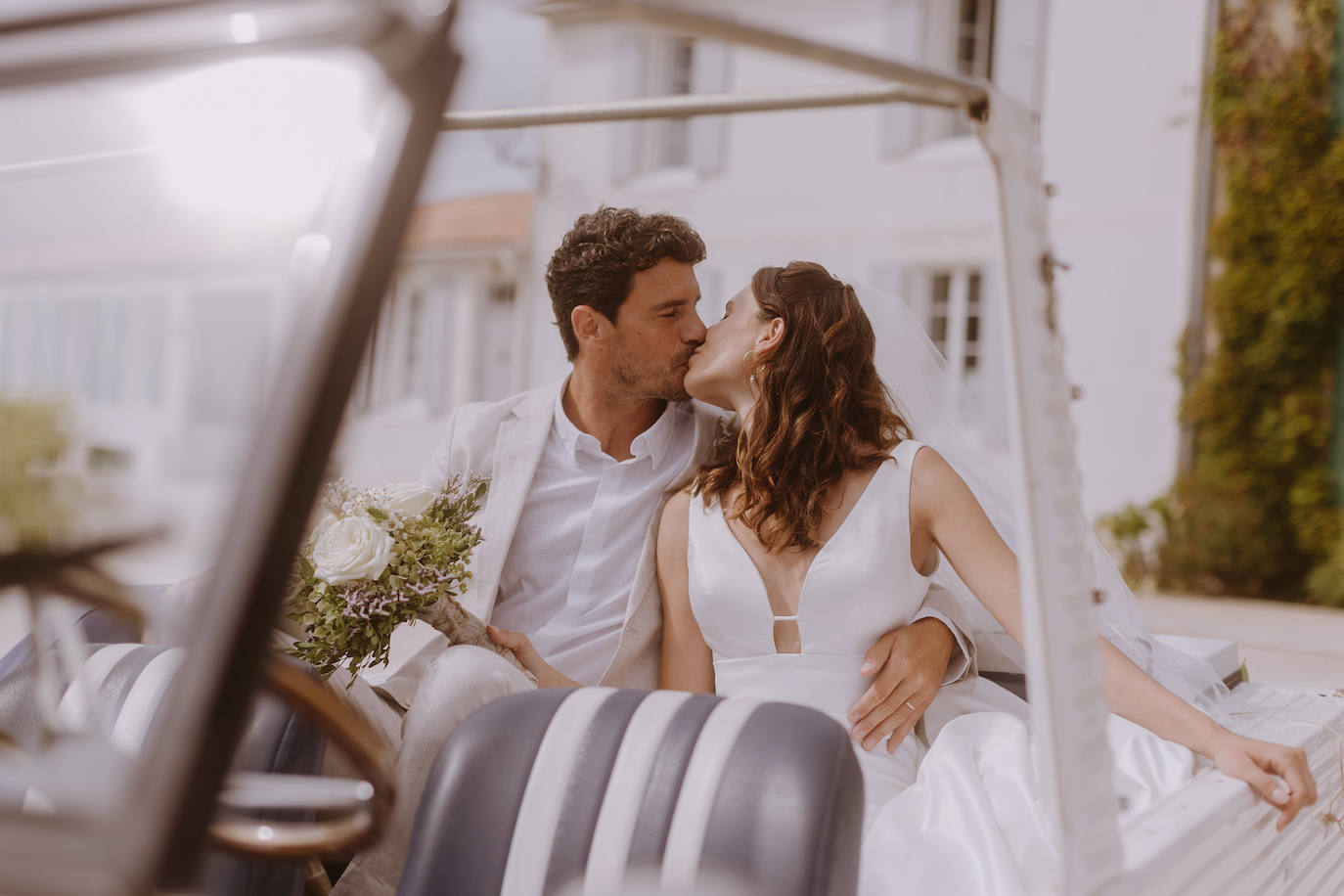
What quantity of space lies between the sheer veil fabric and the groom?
152 millimetres

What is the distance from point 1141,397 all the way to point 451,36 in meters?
10.5

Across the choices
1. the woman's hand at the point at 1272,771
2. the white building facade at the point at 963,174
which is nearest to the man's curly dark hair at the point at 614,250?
the woman's hand at the point at 1272,771

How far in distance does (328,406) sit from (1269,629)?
846cm

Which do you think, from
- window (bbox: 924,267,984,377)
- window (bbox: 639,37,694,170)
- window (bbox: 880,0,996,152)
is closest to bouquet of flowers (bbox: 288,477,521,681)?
window (bbox: 924,267,984,377)

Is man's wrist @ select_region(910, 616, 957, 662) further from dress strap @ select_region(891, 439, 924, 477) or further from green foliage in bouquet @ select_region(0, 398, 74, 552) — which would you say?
green foliage in bouquet @ select_region(0, 398, 74, 552)

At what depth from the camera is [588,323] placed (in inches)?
120

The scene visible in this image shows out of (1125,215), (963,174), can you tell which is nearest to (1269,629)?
(1125,215)

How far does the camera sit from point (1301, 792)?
6.59 feet

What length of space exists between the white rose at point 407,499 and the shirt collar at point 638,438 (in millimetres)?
539

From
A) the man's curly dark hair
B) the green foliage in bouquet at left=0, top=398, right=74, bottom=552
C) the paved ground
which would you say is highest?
the man's curly dark hair

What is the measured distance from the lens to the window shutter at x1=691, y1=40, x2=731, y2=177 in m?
12.3

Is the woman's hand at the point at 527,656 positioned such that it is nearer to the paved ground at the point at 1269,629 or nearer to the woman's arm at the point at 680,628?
the woman's arm at the point at 680,628

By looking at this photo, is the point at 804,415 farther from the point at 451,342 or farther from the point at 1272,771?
the point at 451,342

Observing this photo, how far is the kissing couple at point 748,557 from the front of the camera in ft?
6.97
